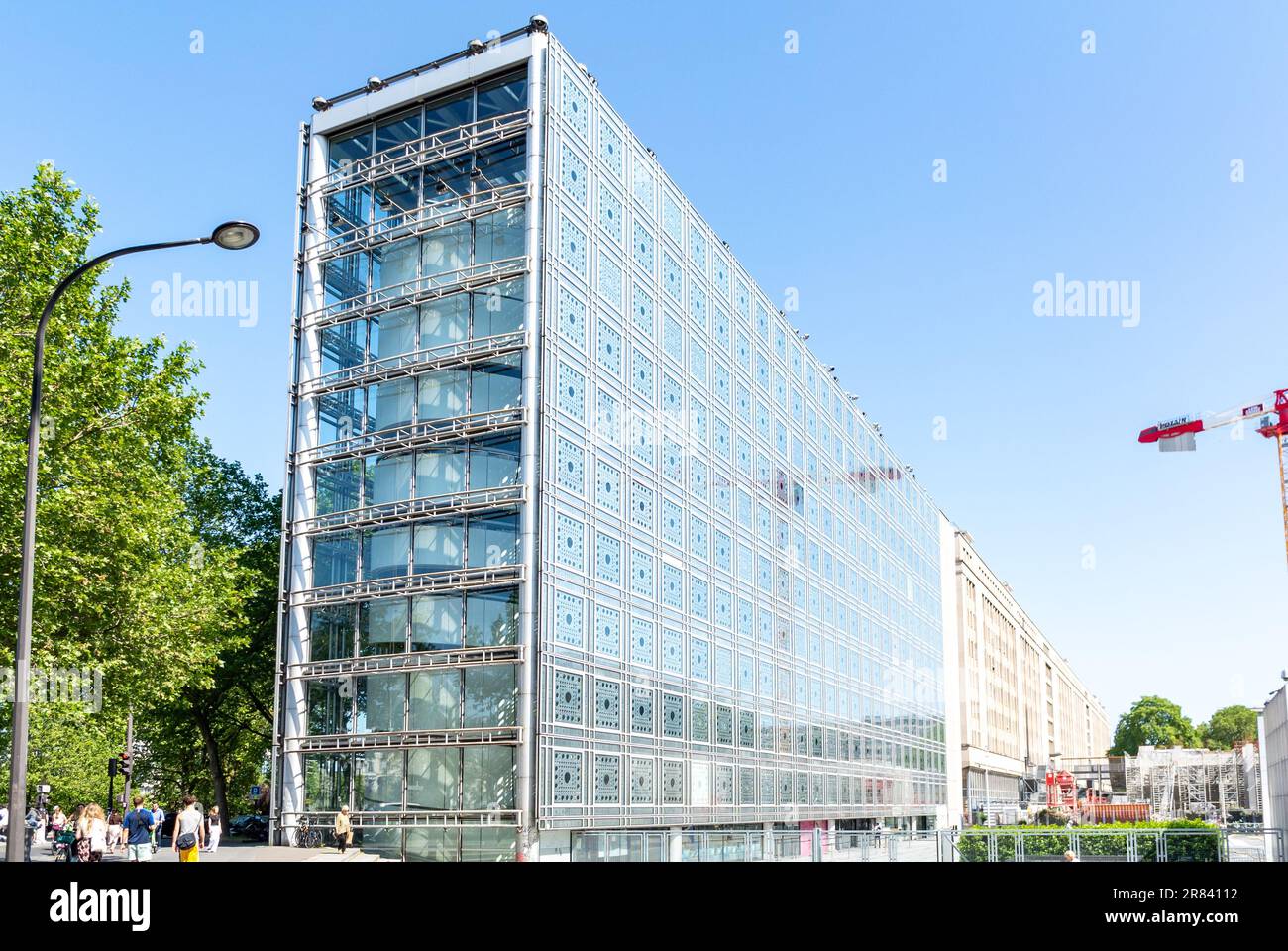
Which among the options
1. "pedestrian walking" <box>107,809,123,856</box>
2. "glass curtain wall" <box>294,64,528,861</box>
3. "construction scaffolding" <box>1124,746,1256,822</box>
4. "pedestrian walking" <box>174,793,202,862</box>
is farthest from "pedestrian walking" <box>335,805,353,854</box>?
"construction scaffolding" <box>1124,746,1256,822</box>

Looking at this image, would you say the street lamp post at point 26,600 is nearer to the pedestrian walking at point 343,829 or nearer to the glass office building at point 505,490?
the pedestrian walking at point 343,829

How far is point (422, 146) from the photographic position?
42.9m

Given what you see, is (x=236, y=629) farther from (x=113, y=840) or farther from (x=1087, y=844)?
(x=1087, y=844)

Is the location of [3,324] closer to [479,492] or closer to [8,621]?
[8,621]

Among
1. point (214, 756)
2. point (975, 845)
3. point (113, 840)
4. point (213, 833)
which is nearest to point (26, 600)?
point (213, 833)

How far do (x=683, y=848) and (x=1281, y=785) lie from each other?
77.7ft

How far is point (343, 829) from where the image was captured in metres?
36.2

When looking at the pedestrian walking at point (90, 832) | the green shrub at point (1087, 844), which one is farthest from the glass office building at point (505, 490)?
the pedestrian walking at point (90, 832)

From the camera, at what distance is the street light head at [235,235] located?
18984 mm

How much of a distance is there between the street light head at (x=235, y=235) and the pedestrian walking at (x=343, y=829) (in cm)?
2188

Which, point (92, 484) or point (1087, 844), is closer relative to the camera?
point (1087, 844)

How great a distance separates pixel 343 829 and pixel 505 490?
10919 mm

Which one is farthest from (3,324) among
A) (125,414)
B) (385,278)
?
(385,278)
